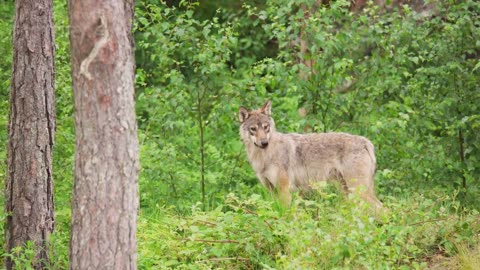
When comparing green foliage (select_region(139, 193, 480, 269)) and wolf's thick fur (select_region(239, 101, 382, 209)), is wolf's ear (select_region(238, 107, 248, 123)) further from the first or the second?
green foliage (select_region(139, 193, 480, 269))

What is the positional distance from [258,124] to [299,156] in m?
0.70

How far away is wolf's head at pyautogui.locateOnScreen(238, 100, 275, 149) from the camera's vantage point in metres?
11.1

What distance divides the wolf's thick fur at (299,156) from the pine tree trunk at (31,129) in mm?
3432

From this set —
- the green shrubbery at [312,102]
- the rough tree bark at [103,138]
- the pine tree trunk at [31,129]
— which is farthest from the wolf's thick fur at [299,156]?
the rough tree bark at [103,138]

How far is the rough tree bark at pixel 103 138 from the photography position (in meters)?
6.17

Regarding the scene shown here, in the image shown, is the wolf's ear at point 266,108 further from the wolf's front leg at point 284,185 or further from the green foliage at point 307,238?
the green foliage at point 307,238

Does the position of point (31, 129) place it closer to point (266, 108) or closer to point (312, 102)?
point (266, 108)

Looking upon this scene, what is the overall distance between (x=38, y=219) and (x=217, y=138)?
4395 millimetres

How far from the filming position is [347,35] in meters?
11.6

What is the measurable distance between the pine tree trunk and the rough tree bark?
70.1 inches

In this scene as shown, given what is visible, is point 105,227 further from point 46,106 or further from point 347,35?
point 347,35

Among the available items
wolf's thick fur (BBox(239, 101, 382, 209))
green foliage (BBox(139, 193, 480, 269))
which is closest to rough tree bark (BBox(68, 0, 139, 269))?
green foliage (BBox(139, 193, 480, 269))

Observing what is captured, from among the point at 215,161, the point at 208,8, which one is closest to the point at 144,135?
the point at 215,161

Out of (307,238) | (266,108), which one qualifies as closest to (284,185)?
(266,108)
